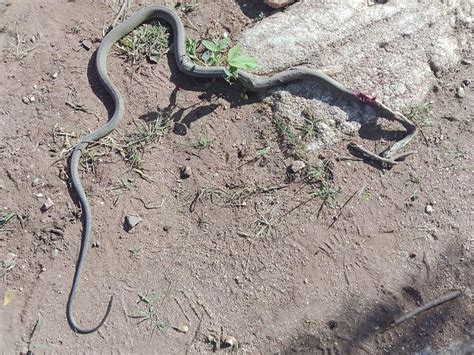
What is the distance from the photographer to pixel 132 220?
14.2 feet

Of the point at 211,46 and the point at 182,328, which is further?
the point at 211,46

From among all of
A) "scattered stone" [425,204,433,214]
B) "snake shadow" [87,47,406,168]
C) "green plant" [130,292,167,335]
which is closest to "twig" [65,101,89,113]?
"snake shadow" [87,47,406,168]

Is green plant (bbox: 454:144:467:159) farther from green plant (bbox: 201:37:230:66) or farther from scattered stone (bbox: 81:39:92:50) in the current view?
scattered stone (bbox: 81:39:92:50)

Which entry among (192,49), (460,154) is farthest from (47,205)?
(460,154)

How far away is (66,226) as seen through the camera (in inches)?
171

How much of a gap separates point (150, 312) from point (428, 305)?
239 cm

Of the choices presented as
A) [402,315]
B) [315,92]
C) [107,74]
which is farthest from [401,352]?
[107,74]

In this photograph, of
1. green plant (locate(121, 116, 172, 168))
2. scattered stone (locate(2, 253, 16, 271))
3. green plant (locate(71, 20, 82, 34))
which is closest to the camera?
scattered stone (locate(2, 253, 16, 271))

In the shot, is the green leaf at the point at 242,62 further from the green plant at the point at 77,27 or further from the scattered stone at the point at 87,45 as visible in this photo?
the green plant at the point at 77,27

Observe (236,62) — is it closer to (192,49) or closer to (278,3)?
(192,49)

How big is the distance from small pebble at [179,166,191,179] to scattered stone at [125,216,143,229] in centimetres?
56

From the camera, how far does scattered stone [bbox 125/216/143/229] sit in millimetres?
4307

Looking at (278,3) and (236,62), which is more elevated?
(278,3)

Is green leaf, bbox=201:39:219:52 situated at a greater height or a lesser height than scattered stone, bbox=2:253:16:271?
greater
